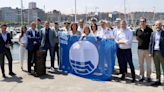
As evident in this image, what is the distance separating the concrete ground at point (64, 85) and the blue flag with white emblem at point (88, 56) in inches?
12.2

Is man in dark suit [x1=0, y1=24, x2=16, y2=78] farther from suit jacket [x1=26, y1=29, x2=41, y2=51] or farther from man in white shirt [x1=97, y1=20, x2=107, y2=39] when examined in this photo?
man in white shirt [x1=97, y1=20, x2=107, y2=39]

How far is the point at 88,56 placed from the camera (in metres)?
10.1

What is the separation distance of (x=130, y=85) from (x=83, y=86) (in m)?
1.24

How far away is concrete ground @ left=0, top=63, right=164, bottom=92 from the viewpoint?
8578mm

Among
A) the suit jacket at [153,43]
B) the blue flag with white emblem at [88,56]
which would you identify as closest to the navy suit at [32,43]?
the blue flag with white emblem at [88,56]

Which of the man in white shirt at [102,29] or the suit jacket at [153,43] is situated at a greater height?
the man in white shirt at [102,29]

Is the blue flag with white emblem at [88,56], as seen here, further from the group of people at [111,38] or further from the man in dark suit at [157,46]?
the man in dark suit at [157,46]

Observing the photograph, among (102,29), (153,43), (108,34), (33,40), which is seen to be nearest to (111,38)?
(108,34)

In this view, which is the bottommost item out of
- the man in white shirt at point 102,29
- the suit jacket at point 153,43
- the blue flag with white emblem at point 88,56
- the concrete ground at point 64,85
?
the concrete ground at point 64,85

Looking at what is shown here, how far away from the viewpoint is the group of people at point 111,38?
869 cm

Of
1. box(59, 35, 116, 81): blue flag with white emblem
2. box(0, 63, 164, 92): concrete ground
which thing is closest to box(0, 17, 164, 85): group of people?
box(59, 35, 116, 81): blue flag with white emblem

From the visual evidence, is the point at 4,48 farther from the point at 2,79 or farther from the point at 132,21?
the point at 132,21

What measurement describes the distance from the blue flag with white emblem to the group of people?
0.79 ft

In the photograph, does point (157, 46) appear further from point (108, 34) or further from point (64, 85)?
point (64, 85)
